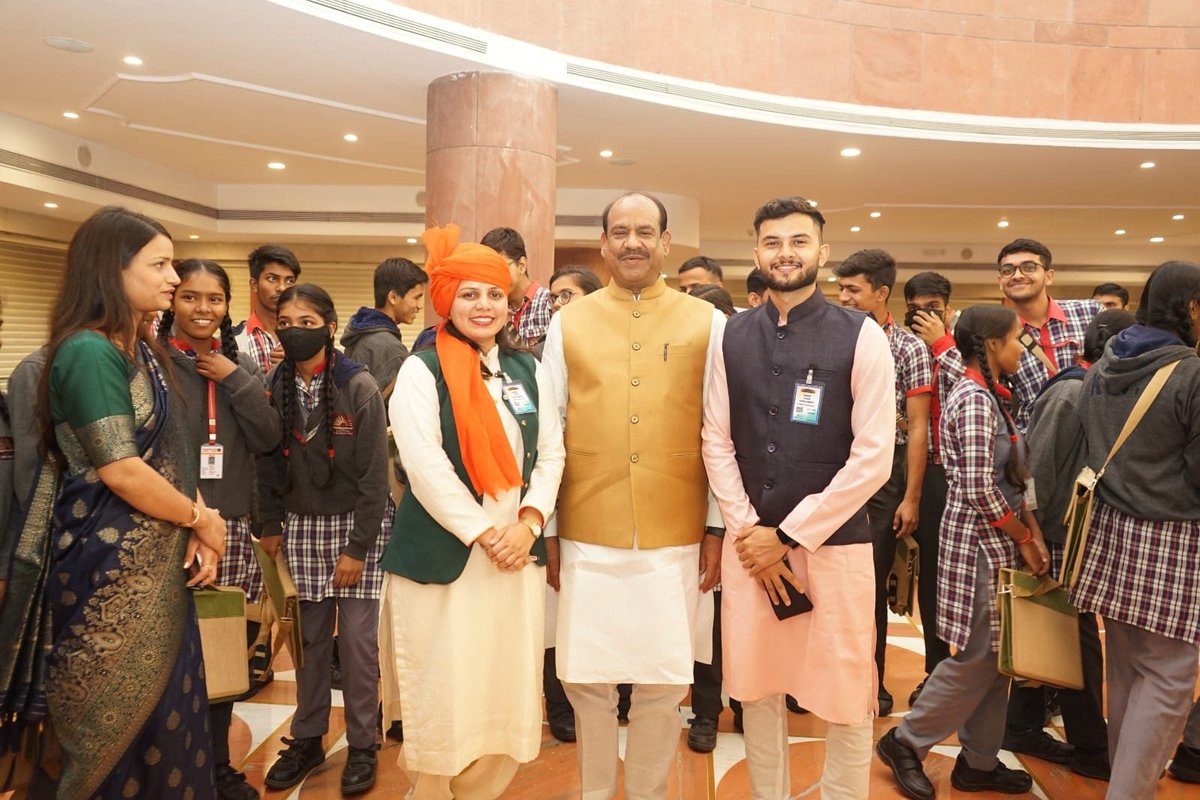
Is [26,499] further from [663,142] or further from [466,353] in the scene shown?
[663,142]

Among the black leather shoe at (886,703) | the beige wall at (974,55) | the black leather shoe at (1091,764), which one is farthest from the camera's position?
the beige wall at (974,55)

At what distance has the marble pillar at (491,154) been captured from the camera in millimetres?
5785

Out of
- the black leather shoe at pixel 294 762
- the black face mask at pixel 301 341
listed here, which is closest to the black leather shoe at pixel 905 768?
the black leather shoe at pixel 294 762

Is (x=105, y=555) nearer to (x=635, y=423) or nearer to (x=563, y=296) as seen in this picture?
(x=635, y=423)

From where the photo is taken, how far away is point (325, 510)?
2.79 meters

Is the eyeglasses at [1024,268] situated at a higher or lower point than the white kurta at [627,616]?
higher

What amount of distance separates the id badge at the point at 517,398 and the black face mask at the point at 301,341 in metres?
0.82

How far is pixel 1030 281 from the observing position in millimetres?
3521

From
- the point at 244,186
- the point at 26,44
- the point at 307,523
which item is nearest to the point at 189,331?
the point at 307,523

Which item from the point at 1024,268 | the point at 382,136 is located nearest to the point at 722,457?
the point at 1024,268

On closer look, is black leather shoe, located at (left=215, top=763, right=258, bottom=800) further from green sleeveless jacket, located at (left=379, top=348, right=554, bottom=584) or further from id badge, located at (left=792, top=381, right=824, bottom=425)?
id badge, located at (left=792, top=381, right=824, bottom=425)

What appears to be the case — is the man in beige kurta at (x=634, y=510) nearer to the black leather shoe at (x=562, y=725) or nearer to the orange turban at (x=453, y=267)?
the orange turban at (x=453, y=267)

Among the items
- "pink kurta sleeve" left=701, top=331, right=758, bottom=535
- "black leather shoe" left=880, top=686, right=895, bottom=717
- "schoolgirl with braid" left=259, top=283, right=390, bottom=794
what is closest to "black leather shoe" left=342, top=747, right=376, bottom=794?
"schoolgirl with braid" left=259, top=283, right=390, bottom=794

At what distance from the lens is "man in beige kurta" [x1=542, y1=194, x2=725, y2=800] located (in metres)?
2.27
